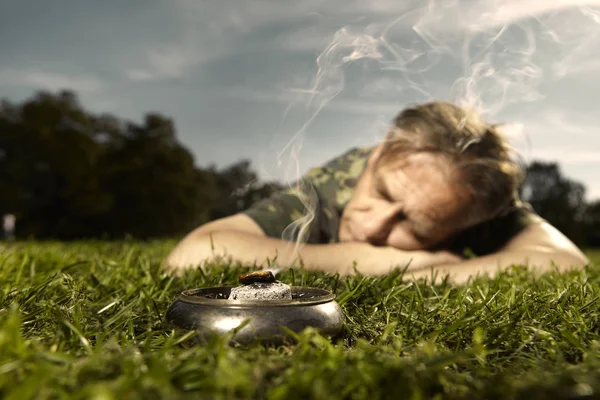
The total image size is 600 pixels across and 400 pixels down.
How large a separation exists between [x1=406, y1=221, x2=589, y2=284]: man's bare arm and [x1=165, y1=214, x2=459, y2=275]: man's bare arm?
34 centimetres

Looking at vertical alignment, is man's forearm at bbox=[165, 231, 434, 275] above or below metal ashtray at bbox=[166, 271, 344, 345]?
below

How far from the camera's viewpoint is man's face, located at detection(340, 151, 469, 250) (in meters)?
4.83

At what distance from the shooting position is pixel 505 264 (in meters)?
4.44

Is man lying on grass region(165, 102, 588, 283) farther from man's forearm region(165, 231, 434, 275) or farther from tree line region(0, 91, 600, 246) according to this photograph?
tree line region(0, 91, 600, 246)

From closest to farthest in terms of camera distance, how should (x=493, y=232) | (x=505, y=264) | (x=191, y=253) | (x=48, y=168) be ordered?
(x=191, y=253), (x=505, y=264), (x=493, y=232), (x=48, y=168)

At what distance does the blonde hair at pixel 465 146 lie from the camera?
16.6 ft

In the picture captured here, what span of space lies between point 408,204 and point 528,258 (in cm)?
108

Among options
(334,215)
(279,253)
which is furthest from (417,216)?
(279,253)

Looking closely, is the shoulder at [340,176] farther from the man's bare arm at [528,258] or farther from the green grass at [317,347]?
the green grass at [317,347]

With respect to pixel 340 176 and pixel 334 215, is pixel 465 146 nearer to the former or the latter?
pixel 334 215

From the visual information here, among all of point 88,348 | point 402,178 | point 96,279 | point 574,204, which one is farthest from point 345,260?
point 574,204

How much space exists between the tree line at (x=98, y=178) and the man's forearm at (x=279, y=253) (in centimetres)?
1335

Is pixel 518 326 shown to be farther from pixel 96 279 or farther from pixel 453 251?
pixel 453 251

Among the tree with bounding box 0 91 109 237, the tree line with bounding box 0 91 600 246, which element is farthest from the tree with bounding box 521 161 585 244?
the tree with bounding box 0 91 109 237
